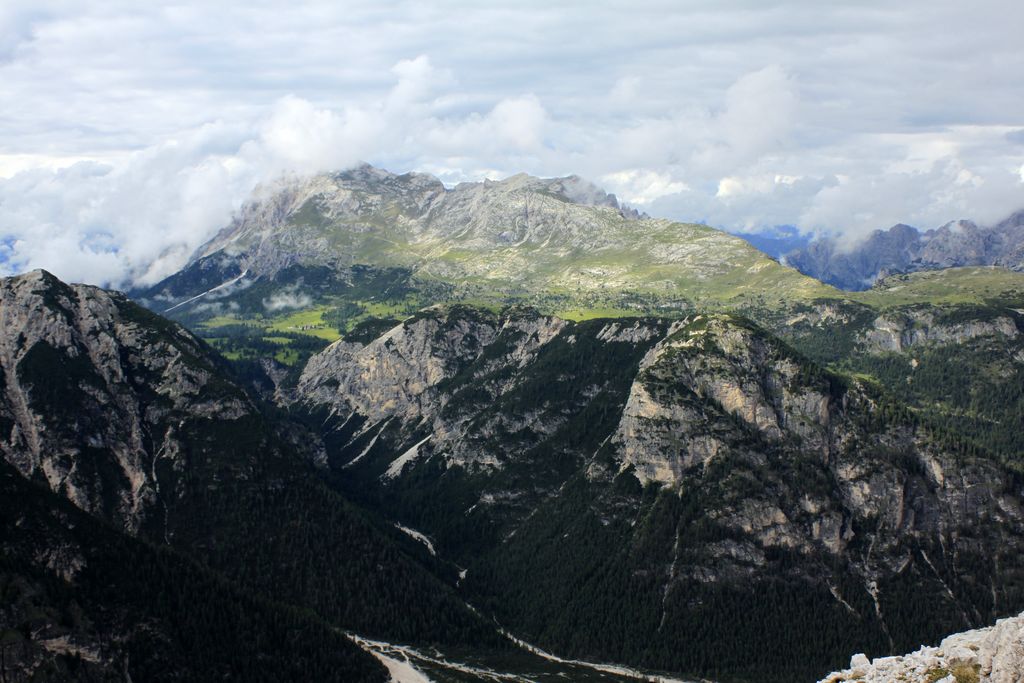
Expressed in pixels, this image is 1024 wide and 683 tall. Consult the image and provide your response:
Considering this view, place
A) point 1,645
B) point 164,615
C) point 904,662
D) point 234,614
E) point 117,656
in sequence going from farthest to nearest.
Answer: point 234,614 → point 164,615 → point 117,656 → point 1,645 → point 904,662

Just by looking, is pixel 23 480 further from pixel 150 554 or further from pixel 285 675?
pixel 285 675

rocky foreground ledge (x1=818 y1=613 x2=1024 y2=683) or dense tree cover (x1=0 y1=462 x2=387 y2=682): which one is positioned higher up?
rocky foreground ledge (x1=818 y1=613 x2=1024 y2=683)

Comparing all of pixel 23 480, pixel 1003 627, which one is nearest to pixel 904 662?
pixel 1003 627

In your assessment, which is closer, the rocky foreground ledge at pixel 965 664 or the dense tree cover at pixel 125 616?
the rocky foreground ledge at pixel 965 664

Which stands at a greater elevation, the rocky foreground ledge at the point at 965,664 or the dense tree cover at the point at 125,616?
the rocky foreground ledge at the point at 965,664

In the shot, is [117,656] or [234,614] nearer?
[117,656]

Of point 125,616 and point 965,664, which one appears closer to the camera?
point 965,664

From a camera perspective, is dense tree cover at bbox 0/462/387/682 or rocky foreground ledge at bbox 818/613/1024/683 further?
dense tree cover at bbox 0/462/387/682

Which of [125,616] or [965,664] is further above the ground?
[965,664]
